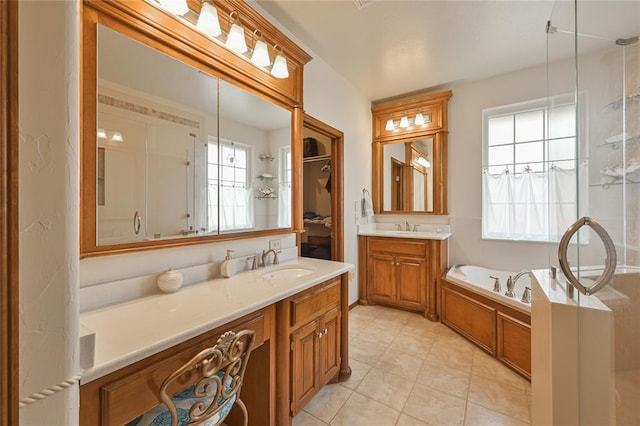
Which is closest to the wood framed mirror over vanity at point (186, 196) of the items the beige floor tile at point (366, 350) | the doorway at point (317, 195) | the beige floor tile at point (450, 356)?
the beige floor tile at point (366, 350)

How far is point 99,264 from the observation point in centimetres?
113

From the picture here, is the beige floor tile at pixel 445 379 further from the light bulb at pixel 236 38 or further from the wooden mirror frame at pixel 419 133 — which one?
the light bulb at pixel 236 38

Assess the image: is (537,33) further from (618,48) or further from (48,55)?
(48,55)

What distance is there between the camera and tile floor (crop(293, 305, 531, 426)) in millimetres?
1562

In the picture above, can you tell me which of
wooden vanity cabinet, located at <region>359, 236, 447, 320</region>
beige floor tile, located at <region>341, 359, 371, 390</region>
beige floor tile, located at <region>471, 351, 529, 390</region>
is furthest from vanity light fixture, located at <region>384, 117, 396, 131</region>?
beige floor tile, located at <region>341, 359, 371, 390</region>

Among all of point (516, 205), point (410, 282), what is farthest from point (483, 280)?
point (516, 205)

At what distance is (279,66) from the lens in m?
1.80

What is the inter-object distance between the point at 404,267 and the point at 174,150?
2.65 meters

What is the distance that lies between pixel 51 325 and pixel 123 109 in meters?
1.04

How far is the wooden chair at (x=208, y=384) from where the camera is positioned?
883 millimetres

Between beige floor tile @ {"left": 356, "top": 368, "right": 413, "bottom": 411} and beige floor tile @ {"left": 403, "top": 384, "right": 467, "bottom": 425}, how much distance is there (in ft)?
0.16

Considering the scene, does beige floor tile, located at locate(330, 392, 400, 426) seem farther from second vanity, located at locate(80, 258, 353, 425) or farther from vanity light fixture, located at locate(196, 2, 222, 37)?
vanity light fixture, located at locate(196, 2, 222, 37)

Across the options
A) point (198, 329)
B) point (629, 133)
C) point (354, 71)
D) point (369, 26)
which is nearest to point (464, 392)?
point (629, 133)

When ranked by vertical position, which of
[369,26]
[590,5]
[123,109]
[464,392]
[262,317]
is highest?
[369,26]
